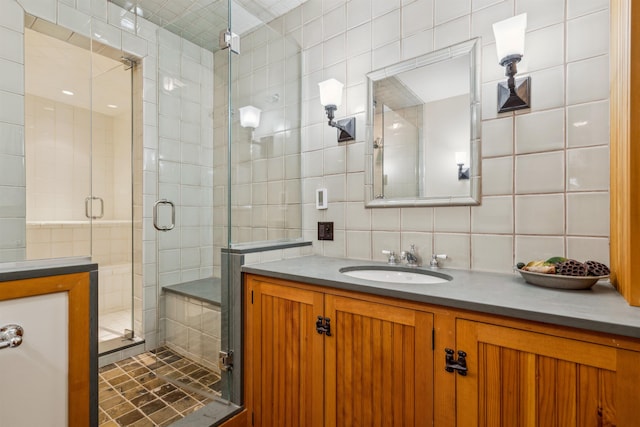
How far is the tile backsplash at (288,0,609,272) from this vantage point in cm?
112

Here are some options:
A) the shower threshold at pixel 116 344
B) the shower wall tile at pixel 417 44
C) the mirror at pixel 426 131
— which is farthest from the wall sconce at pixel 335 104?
the shower threshold at pixel 116 344

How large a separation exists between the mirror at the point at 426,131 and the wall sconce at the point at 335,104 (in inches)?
4.5

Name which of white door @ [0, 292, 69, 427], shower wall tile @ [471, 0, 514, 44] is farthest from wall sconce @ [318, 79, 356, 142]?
white door @ [0, 292, 69, 427]

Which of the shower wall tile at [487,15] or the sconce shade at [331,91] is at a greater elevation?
the shower wall tile at [487,15]

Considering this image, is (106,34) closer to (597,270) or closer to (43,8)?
(43,8)

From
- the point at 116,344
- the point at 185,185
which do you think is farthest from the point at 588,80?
the point at 116,344

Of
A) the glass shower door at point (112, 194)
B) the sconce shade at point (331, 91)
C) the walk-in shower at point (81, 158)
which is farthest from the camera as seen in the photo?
the glass shower door at point (112, 194)

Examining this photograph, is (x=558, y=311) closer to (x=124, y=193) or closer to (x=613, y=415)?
(x=613, y=415)

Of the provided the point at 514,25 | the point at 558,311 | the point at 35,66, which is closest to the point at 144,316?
the point at 35,66

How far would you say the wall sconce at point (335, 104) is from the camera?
67.9 inches

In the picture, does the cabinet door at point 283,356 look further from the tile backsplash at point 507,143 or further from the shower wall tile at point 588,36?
the shower wall tile at point 588,36

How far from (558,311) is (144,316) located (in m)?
2.51

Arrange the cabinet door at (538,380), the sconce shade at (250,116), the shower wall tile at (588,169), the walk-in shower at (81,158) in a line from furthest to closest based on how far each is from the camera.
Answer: the sconce shade at (250,116) → the walk-in shower at (81,158) → the shower wall tile at (588,169) → the cabinet door at (538,380)

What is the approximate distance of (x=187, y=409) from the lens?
1584mm
